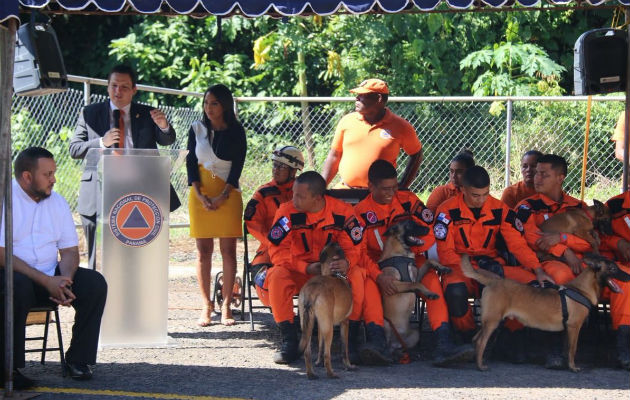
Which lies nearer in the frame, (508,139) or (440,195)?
(440,195)

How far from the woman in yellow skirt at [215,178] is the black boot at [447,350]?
6.45 feet

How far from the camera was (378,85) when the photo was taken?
7824 millimetres

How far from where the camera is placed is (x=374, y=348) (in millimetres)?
6145

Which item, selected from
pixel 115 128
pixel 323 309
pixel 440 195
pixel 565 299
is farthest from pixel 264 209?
pixel 565 299

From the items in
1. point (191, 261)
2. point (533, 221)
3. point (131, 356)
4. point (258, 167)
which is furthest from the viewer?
point (258, 167)

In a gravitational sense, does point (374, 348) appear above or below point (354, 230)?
below

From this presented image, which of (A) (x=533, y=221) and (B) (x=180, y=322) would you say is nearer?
(A) (x=533, y=221)

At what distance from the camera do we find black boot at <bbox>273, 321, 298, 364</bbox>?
6258 mm

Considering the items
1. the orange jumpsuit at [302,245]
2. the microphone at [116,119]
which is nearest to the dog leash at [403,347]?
the orange jumpsuit at [302,245]

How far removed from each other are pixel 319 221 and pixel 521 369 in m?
1.67

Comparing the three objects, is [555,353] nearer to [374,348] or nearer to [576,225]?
[576,225]

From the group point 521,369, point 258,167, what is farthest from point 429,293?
point 258,167

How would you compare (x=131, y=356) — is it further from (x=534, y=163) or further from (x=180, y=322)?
(x=534, y=163)

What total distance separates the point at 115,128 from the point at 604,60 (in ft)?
12.3
